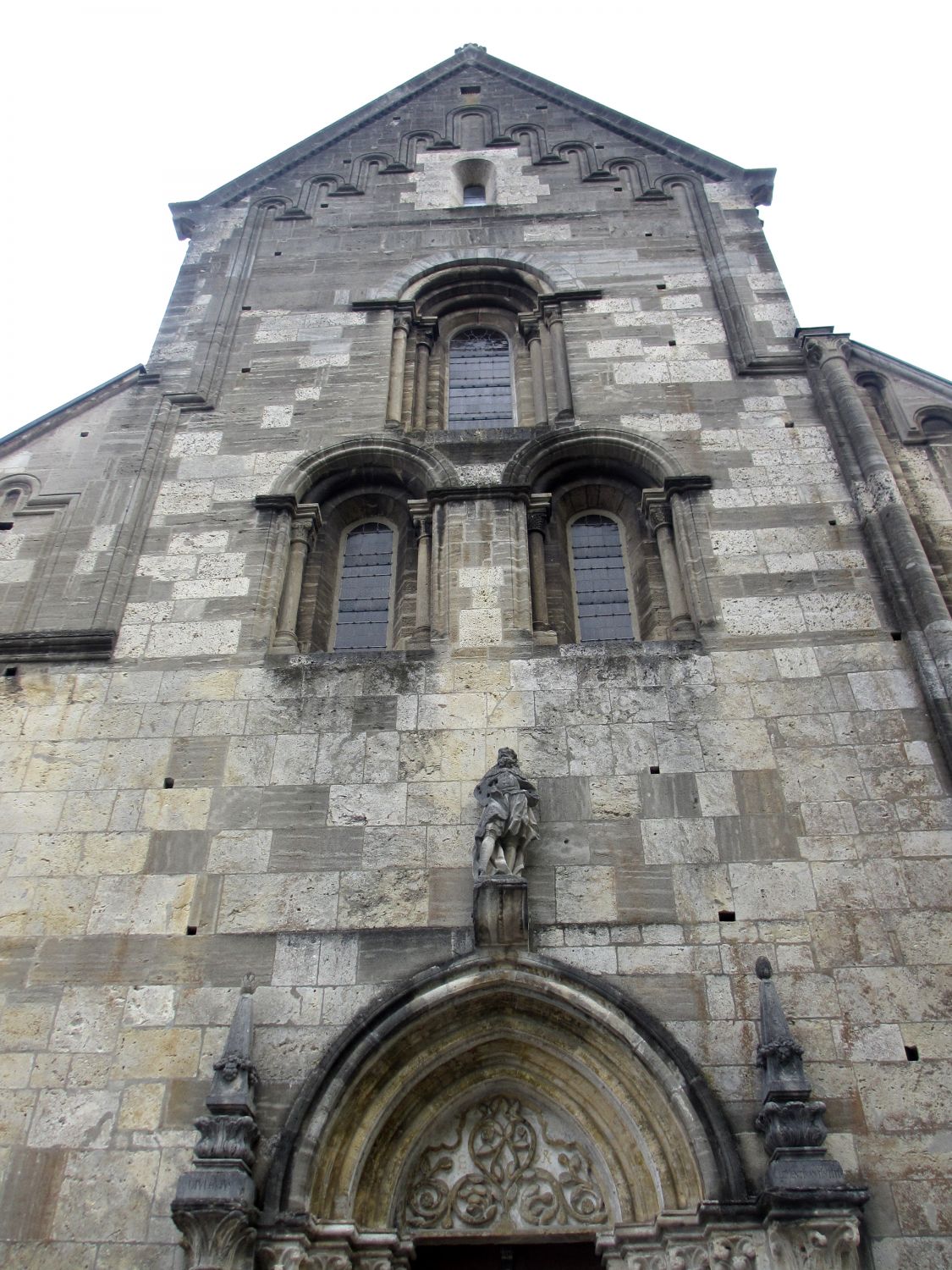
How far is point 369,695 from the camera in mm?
9523

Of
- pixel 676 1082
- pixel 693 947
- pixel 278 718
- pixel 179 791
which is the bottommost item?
pixel 676 1082

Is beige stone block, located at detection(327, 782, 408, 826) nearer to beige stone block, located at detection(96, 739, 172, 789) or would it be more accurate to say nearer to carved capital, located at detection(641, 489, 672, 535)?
beige stone block, located at detection(96, 739, 172, 789)

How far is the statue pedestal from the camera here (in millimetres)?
7945

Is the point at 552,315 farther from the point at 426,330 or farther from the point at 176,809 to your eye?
the point at 176,809

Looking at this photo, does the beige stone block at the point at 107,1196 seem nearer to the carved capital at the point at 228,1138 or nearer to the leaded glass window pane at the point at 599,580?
the carved capital at the point at 228,1138

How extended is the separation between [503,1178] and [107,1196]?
2.65 m

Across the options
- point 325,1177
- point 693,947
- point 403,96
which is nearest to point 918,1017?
point 693,947

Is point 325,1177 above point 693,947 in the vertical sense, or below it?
below

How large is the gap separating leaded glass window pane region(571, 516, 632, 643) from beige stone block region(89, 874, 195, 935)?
454 cm

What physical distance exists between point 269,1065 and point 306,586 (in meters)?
4.92

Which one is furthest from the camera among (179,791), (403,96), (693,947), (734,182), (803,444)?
(403,96)

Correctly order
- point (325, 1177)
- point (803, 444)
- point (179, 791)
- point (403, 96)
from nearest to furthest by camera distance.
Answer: point (325, 1177) < point (179, 791) < point (803, 444) < point (403, 96)

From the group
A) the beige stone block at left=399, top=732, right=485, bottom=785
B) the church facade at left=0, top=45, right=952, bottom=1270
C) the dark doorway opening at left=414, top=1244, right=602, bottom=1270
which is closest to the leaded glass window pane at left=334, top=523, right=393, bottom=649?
the church facade at left=0, top=45, right=952, bottom=1270

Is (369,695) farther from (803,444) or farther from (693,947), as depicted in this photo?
(803,444)
